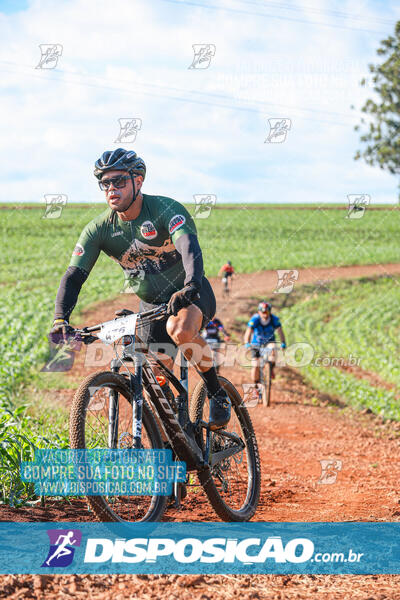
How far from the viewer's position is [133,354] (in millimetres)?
3959

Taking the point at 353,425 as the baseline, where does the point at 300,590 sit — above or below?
below

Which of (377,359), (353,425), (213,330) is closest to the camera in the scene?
(353,425)

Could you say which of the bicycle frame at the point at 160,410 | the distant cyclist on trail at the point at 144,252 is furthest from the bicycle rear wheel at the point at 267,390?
the distant cyclist on trail at the point at 144,252

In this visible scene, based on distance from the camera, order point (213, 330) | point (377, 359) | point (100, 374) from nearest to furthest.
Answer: point (100, 374) < point (213, 330) < point (377, 359)

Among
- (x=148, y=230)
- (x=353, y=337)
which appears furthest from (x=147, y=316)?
(x=353, y=337)

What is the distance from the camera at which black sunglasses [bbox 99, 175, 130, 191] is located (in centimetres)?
419

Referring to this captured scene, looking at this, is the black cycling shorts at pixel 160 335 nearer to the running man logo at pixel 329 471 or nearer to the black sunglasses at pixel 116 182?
the black sunglasses at pixel 116 182

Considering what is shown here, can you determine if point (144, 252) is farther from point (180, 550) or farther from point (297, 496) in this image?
point (297, 496)

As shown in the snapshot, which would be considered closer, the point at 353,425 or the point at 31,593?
the point at 31,593

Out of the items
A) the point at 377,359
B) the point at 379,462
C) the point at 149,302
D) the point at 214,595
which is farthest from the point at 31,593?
the point at 377,359

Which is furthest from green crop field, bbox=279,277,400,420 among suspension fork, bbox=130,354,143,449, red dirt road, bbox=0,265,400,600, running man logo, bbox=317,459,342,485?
suspension fork, bbox=130,354,143,449

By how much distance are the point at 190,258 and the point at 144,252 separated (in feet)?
1.68

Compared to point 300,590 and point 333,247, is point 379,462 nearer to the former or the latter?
point 300,590

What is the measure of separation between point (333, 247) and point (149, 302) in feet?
127
